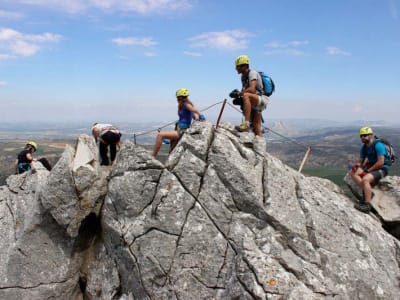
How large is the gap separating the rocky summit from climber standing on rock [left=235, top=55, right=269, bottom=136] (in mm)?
1229

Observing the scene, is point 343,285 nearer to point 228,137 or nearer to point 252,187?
point 252,187

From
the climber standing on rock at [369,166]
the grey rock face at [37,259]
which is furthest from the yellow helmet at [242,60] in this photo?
the grey rock face at [37,259]

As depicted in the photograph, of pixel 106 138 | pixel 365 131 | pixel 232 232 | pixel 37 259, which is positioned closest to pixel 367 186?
pixel 365 131

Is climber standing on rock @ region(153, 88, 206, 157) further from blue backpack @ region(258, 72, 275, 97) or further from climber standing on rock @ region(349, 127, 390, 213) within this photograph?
climber standing on rock @ region(349, 127, 390, 213)

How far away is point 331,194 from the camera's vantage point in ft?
50.6

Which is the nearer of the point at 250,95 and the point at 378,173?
the point at 250,95

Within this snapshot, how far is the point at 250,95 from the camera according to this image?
16.0 m

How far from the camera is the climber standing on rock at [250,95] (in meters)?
15.9

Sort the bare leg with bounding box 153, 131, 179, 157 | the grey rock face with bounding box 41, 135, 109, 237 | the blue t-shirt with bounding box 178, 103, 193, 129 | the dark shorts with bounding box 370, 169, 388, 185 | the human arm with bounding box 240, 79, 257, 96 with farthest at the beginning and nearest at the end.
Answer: the dark shorts with bounding box 370, 169, 388, 185 → the blue t-shirt with bounding box 178, 103, 193, 129 → the human arm with bounding box 240, 79, 257, 96 → the bare leg with bounding box 153, 131, 179, 157 → the grey rock face with bounding box 41, 135, 109, 237

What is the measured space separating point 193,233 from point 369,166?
34.8 ft

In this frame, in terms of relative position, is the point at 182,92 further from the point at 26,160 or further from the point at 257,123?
the point at 26,160

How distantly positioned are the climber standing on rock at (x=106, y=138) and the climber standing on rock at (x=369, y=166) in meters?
12.0

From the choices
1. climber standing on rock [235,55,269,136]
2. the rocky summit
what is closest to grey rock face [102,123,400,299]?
the rocky summit

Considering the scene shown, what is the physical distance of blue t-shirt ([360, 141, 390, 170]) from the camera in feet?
54.6
